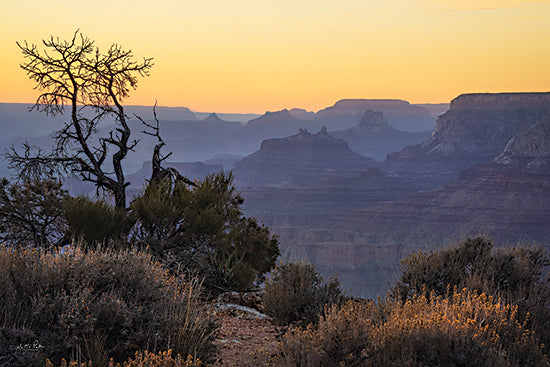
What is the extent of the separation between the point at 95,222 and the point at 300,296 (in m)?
4.46

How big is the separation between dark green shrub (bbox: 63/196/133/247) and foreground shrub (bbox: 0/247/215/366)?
3.76 m

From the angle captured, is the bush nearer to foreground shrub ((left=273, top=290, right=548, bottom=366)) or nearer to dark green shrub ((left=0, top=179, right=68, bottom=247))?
foreground shrub ((left=273, top=290, right=548, bottom=366))

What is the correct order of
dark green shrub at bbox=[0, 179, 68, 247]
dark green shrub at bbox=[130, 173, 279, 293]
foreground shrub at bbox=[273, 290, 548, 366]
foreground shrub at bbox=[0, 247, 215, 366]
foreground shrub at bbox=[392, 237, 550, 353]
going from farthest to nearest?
dark green shrub at bbox=[0, 179, 68, 247]
dark green shrub at bbox=[130, 173, 279, 293]
foreground shrub at bbox=[392, 237, 550, 353]
foreground shrub at bbox=[0, 247, 215, 366]
foreground shrub at bbox=[273, 290, 548, 366]

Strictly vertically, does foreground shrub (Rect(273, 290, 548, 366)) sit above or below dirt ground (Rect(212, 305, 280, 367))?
above

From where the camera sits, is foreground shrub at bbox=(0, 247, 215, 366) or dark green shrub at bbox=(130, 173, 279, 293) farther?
dark green shrub at bbox=(130, 173, 279, 293)

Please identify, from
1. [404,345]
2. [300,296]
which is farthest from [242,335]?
[404,345]

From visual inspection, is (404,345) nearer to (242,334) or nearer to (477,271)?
(242,334)

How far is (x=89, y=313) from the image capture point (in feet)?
18.2

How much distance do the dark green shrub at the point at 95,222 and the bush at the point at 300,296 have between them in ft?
10.9

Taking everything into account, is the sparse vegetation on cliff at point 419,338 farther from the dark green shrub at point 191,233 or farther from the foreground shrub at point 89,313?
the dark green shrub at point 191,233

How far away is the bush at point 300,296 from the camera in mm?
7843

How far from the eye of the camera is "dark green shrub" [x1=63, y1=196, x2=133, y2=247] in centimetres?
1020

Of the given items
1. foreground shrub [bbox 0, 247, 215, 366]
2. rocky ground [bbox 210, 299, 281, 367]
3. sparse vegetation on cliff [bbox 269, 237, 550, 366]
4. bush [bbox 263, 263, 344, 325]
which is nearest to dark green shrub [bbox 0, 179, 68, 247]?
rocky ground [bbox 210, 299, 281, 367]

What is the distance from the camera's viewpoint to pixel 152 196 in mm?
10570
